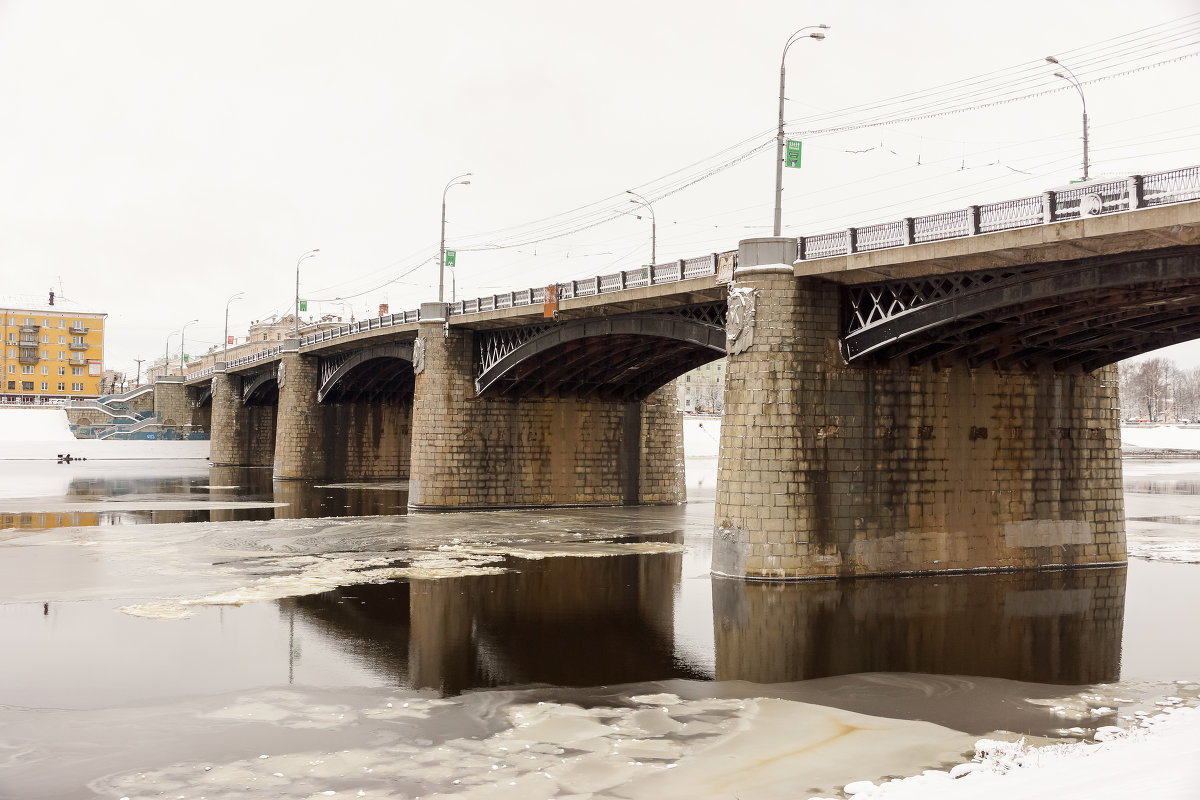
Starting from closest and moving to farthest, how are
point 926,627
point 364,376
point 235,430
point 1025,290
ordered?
1. point 926,627
2. point 1025,290
3. point 364,376
4. point 235,430

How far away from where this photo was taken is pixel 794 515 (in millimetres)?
27016

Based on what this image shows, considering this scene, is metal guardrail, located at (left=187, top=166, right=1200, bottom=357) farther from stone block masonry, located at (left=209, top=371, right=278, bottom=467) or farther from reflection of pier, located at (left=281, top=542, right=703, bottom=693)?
stone block masonry, located at (left=209, top=371, right=278, bottom=467)

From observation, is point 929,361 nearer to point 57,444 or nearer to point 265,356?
point 265,356

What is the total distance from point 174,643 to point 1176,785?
52.2 feet

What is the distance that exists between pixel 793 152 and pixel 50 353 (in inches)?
4810

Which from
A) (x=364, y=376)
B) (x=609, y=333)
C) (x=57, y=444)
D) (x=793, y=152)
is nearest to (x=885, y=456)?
(x=793, y=152)

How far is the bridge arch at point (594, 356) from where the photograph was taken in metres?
37.4

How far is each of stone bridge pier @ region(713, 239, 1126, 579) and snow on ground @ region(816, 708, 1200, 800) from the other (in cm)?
1341

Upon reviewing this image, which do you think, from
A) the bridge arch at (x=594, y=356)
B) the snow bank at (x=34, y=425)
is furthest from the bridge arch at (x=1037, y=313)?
the snow bank at (x=34, y=425)

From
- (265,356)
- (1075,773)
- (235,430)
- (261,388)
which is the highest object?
(265,356)

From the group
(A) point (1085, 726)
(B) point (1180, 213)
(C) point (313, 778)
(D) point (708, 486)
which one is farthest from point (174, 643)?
(D) point (708, 486)

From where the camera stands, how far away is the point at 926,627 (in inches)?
868

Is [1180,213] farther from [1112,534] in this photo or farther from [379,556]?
[379,556]

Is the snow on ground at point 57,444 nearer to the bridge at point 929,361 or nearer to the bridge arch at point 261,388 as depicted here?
the bridge arch at point 261,388
